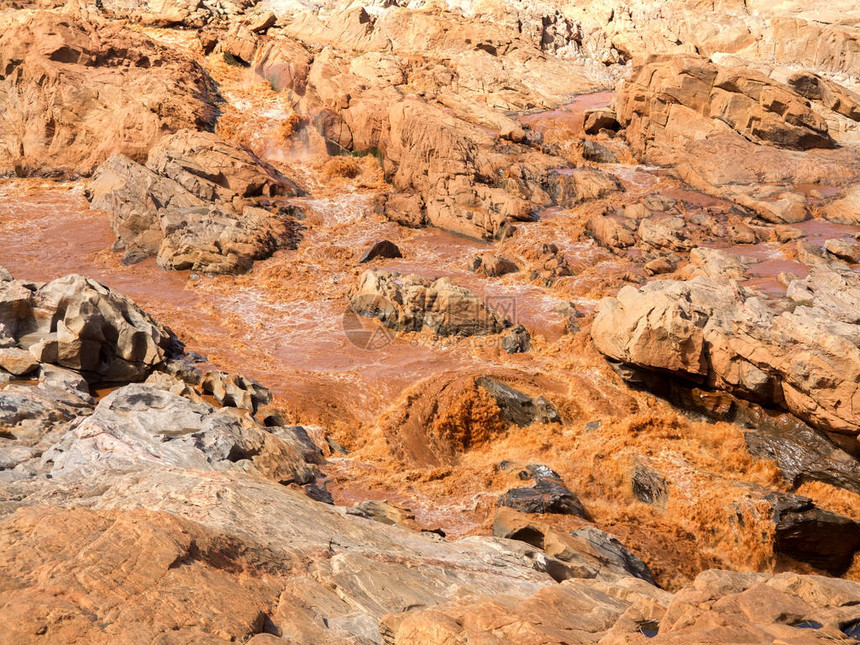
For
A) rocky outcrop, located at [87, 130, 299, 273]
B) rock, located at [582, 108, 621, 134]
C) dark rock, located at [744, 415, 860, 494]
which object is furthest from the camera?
rock, located at [582, 108, 621, 134]

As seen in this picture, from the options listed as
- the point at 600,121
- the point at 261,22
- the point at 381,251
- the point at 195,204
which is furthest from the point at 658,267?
the point at 261,22

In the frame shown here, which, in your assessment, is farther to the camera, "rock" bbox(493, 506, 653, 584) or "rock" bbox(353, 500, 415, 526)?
"rock" bbox(353, 500, 415, 526)

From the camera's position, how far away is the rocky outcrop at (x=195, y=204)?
19.2m

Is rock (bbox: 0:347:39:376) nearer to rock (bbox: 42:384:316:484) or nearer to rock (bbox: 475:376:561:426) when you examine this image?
rock (bbox: 42:384:316:484)

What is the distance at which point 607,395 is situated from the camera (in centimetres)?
1395

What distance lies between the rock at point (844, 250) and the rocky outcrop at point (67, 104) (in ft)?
63.2

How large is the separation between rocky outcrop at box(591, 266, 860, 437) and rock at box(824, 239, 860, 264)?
15.4ft

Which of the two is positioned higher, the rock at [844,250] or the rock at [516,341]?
the rock at [844,250]

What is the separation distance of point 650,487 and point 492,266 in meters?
9.19

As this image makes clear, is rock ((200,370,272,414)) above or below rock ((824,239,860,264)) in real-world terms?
below

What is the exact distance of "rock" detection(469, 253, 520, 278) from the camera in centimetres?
1941

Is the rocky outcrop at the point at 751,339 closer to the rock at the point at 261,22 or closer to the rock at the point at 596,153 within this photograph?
the rock at the point at 596,153

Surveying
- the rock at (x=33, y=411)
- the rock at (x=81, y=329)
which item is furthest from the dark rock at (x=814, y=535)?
the rock at (x=81, y=329)

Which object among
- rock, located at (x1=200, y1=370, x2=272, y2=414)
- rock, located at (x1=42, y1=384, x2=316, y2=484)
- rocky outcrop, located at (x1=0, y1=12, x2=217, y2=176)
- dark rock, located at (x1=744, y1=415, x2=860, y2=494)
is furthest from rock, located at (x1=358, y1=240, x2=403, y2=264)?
dark rock, located at (x1=744, y1=415, x2=860, y2=494)
